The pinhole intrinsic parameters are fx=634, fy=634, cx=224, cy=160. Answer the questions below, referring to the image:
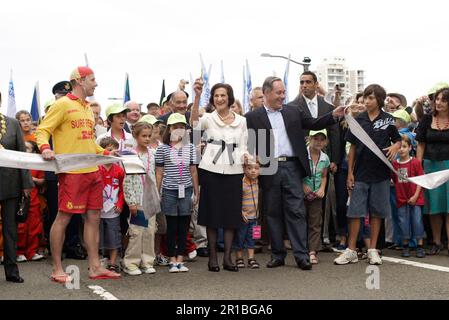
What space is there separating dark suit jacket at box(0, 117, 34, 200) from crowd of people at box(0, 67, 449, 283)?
1 centimetres

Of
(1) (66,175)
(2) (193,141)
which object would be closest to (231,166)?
(2) (193,141)

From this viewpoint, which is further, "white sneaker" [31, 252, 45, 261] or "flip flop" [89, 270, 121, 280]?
"white sneaker" [31, 252, 45, 261]

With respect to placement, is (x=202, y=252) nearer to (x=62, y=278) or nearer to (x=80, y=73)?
(x=62, y=278)

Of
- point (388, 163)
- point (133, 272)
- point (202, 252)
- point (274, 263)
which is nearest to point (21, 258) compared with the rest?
point (133, 272)

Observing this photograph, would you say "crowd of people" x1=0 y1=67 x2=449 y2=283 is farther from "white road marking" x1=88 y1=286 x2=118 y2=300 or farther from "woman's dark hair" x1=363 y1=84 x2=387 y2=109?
"white road marking" x1=88 y1=286 x2=118 y2=300

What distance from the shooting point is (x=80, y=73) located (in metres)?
6.79

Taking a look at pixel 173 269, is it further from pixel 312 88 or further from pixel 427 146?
pixel 427 146

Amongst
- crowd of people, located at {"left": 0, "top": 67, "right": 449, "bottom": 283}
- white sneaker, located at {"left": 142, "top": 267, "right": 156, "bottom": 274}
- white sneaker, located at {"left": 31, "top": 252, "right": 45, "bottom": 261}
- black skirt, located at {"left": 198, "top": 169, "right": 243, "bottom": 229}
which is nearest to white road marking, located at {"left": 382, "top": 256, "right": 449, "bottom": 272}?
crowd of people, located at {"left": 0, "top": 67, "right": 449, "bottom": 283}

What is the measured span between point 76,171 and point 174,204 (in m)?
1.45

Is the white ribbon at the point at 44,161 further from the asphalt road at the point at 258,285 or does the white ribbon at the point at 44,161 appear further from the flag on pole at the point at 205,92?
the flag on pole at the point at 205,92

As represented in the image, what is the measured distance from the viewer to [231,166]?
24.1ft

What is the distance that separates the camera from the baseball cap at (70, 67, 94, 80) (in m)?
6.79

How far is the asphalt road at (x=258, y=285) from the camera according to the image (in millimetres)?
5797
